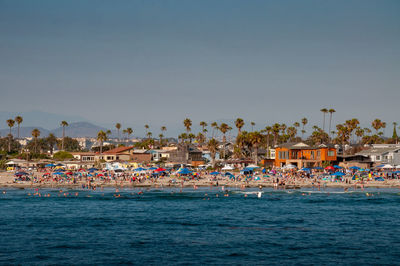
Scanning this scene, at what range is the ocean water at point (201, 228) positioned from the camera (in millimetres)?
34188

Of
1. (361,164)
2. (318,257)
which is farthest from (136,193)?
(361,164)

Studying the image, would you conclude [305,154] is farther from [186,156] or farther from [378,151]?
[186,156]

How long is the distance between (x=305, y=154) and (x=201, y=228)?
201ft

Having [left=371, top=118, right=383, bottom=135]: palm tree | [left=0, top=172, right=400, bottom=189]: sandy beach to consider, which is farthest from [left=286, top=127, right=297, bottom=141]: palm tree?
[left=0, top=172, right=400, bottom=189]: sandy beach

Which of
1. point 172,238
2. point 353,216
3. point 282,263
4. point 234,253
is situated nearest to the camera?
point 282,263

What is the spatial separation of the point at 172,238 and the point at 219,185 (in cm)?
4129

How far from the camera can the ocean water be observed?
34.2 metres

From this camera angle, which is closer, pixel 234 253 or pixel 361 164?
pixel 234 253

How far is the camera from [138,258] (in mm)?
33781

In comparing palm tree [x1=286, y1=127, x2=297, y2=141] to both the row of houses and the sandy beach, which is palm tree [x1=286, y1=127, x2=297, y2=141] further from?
the sandy beach

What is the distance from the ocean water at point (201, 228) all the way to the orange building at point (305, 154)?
28856 mm

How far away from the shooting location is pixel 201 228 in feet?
148

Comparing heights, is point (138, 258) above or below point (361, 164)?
below

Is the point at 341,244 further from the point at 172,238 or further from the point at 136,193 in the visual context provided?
the point at 136,193
